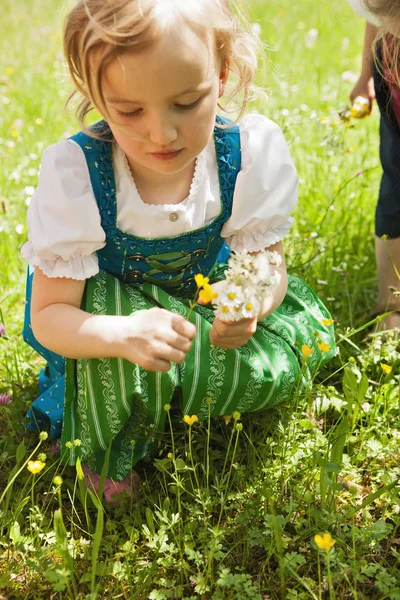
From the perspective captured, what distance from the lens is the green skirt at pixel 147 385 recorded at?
5.35ft

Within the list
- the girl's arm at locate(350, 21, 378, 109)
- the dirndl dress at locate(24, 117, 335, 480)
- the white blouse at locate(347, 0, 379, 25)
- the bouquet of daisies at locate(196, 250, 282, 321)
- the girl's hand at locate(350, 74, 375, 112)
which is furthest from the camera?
the girl's hand at locate(350, 74, 375, 112)

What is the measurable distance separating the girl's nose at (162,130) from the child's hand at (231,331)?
359mm

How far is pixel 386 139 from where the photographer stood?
2.15m

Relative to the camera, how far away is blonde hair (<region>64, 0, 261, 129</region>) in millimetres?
1296

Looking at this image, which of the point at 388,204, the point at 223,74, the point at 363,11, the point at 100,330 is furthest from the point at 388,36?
the point at 100,330

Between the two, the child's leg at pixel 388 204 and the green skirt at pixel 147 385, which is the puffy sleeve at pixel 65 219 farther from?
the child's leg at pixel 388 204

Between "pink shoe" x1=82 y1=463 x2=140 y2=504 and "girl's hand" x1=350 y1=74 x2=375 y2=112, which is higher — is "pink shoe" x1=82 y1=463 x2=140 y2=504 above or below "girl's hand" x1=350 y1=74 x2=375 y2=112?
below

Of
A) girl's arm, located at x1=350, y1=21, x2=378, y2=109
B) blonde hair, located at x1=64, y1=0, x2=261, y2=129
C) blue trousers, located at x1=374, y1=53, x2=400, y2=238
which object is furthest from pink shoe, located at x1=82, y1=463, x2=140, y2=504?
girl's arm, located at x1=350, y1=21, x2=378, y2=109

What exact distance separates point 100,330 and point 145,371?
0.19 meters

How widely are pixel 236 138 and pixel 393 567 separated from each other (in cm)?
100

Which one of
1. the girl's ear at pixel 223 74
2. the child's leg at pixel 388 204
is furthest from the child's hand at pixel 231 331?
the child's leg at pixel 388 204

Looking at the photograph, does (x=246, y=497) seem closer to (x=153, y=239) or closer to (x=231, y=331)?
(x=231, y=331)

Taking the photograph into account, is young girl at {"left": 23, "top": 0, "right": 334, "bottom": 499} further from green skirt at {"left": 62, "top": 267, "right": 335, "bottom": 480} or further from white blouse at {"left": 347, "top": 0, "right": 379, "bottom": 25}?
white blouse at {"left": 347, "top": 0, "right": 379, "bottom": 25}

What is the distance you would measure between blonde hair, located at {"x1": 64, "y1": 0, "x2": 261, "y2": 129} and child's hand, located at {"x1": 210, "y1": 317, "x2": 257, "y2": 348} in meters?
0.48
